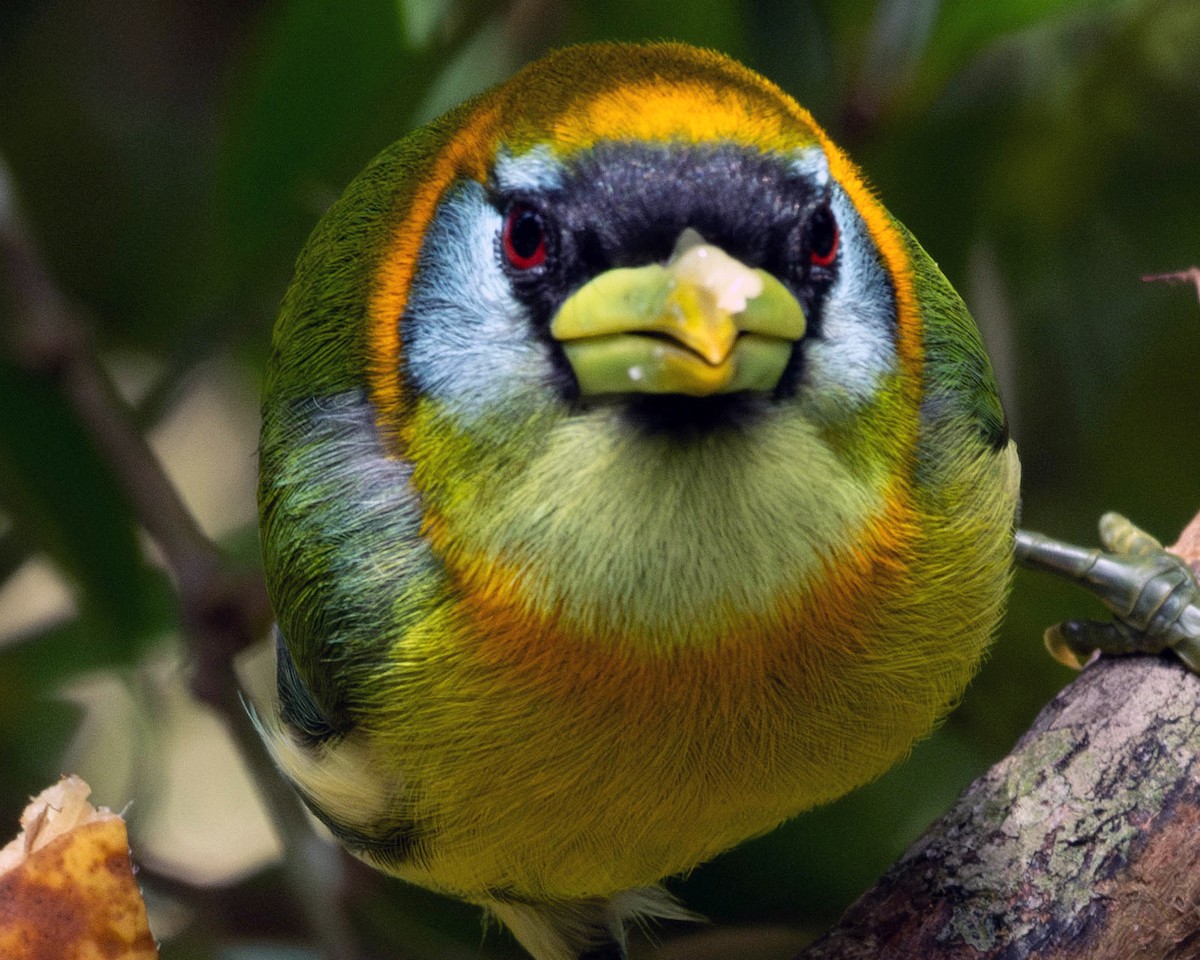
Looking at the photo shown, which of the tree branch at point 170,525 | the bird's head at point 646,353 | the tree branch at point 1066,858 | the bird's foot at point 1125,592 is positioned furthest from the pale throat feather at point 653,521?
the tree branch at point 170,525

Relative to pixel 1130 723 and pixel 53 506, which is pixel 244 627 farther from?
pixel 1130 723

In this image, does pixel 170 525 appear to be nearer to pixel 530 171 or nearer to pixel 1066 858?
pixel 530 171

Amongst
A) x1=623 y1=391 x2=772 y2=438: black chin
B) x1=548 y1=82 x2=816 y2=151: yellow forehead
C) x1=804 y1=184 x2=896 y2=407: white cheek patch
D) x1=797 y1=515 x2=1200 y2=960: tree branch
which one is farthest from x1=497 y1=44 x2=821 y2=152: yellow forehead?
x1=797 y1=515 x2=1200 y2=960: tree branch

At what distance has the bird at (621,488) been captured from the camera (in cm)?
119

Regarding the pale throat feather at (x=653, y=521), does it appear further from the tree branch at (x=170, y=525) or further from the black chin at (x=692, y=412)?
the tree branch at (x=170, y=525)

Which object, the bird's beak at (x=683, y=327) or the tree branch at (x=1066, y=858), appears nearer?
the bird's beak at (x=683, y=327)

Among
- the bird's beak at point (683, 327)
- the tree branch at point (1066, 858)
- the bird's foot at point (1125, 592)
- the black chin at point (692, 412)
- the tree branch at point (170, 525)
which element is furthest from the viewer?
the tree branch at point (170, 525)

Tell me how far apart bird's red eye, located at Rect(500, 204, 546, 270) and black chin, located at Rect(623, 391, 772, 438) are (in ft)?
0.48

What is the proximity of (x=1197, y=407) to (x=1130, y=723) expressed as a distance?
0.95m

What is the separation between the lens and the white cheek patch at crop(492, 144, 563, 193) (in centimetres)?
122

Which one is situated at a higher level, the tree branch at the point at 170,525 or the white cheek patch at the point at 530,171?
the white cheek patch at the point at 530,171

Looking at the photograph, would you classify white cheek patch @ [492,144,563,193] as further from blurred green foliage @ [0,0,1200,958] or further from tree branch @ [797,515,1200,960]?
blurred green foliage @ [0,0,1200,958]

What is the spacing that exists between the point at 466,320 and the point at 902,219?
3.80ft

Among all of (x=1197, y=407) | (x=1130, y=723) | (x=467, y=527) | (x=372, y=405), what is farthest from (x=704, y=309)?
(x=1197, y=407)
